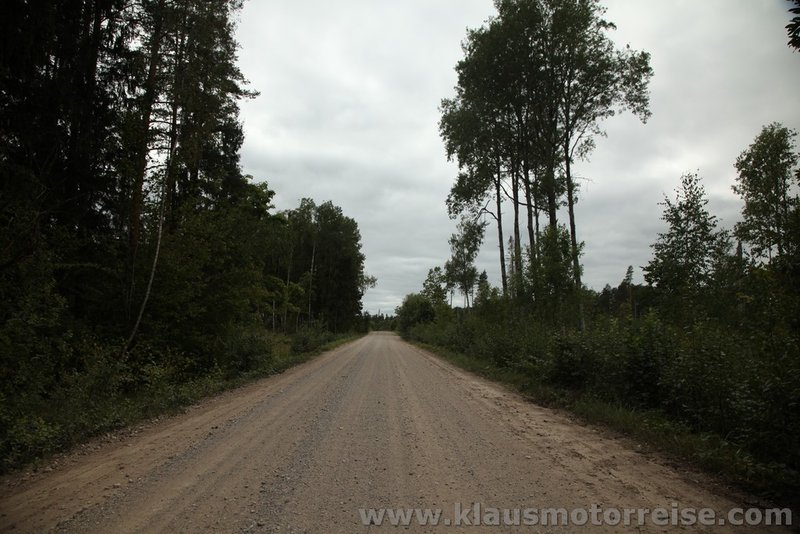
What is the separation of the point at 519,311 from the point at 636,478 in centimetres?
1436

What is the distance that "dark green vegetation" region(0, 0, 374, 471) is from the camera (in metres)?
7.52

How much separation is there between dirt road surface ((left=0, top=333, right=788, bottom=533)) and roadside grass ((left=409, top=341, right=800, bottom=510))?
37cm

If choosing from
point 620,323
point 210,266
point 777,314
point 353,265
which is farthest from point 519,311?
point 353,265

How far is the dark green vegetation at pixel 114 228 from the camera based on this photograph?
7.52 m

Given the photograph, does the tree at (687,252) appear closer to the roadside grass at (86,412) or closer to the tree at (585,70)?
the tree at (585,70)

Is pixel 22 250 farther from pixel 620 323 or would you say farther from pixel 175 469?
pixel 620 323

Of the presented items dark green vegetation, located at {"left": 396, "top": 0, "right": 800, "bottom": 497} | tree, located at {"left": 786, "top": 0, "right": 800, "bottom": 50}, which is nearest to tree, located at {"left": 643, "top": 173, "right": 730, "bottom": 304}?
dark green vegetation, located at {"left": 396, "top": 0, "right": 800, "bottom": 497}

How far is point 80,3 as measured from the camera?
32.7ft

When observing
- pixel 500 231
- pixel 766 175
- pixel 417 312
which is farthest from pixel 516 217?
pixel 417 312

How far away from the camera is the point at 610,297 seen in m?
19.8

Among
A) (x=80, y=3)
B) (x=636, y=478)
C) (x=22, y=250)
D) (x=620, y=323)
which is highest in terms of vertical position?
(x=80, y=3)

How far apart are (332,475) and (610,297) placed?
60.4 feet

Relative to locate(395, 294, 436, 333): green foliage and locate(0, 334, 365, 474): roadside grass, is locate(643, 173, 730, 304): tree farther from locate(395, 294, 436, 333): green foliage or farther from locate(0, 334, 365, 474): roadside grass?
locate(395, 294, 436, 333): green foliage

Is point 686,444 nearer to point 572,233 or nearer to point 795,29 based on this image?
point 795,29
